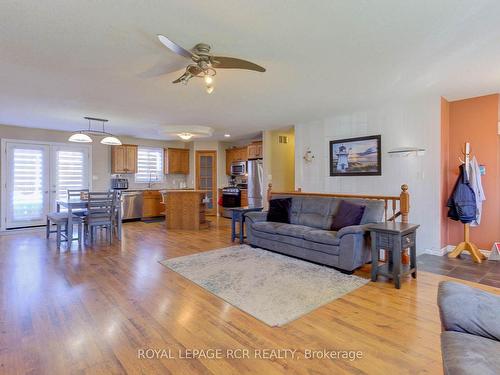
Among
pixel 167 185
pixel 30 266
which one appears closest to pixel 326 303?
pixel 30 266

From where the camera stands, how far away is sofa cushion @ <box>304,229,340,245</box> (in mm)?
3555

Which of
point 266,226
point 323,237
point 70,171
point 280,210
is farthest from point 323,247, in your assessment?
point 70,171

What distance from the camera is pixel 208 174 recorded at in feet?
30.5

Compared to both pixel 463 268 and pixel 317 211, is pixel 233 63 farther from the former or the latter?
pixel 463 268

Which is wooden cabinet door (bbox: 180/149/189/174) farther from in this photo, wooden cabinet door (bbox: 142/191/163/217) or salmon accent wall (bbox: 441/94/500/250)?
salmon accent wall (bbox: 441/94/500/250)

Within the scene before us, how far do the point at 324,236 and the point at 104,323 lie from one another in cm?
264

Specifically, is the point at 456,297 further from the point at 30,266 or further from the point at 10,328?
the point at 30,266

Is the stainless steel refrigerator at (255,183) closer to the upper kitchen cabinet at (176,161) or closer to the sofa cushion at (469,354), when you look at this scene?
the upper kitchen cabinet at (176,161)

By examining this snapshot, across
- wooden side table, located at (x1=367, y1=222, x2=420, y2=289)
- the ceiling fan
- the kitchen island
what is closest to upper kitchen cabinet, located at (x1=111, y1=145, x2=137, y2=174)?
the kitchen island

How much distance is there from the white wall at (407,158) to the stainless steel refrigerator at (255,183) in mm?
2045

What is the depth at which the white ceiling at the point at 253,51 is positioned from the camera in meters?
2.13

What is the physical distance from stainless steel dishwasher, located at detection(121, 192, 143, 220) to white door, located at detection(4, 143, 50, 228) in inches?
71.0

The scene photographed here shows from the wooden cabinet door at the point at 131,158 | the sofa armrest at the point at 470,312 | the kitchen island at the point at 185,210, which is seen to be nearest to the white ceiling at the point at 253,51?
the sofa armrest at the point at 470,312

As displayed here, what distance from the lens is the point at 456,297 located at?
139 cm
